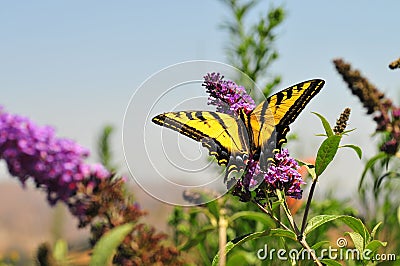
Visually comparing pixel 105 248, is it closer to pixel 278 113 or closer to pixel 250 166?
pixel 250 166

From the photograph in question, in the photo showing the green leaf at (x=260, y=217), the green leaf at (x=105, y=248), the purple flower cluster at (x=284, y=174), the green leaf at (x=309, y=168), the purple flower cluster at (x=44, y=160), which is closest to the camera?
the green leaf at (x=105, y=248)

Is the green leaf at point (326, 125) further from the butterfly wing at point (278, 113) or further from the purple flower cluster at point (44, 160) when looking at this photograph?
the purple flower cluster at point (44, 160)

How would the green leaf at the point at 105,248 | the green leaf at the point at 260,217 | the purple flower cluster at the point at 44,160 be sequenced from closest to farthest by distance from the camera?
the green leaf at the point at 105,248
the green leaf at the point at 260,217
the purple flower cluster at the point at 44,160

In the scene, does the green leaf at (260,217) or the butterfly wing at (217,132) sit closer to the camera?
the butterfly wing at (217,132)

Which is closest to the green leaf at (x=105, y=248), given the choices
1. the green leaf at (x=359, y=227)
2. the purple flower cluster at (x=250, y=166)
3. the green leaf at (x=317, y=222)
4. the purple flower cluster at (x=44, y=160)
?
the purple flower cluster at (x=250, y=166)

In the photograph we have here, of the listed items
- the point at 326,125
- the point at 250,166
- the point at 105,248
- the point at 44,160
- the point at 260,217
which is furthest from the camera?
the point at 44,160

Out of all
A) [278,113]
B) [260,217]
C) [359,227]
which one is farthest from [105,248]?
[260,217]

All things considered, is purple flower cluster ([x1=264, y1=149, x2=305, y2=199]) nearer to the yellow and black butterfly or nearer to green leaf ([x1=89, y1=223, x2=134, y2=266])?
the yellow and black butterfly
